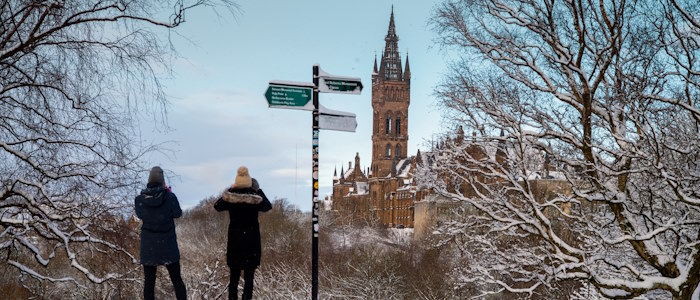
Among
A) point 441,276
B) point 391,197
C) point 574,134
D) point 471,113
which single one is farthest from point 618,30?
point 391,197

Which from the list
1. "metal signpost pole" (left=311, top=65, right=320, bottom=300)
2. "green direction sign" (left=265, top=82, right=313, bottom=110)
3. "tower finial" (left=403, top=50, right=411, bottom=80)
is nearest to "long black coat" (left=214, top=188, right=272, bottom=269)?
"metal signpost pole" (left=311, top=65, right=320, bottom=300)

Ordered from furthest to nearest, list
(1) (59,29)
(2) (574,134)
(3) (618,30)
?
(2) (574,134) < (3) (618,30) < (1) (59,29)

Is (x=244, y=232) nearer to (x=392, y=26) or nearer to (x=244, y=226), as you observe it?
(x=244, y=226)

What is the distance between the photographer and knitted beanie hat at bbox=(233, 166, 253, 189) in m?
7.48

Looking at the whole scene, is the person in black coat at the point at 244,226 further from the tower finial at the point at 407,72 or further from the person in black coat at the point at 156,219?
the tower finial at the point at 407,72

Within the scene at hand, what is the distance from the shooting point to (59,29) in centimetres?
810

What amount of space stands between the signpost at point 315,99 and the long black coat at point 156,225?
60.4 inches

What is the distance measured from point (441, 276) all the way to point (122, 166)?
4019 centimetres

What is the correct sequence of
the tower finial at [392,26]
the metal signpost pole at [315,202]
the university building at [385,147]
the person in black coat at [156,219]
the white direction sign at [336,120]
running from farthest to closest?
the tower finial at [392,26] < the university building at [385,147] < the white direction sign at [336,120] < the metal signpost pole at [315,202] < the person in black coat at [156,219]

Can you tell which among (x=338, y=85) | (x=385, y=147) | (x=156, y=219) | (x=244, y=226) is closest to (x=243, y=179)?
(x=244, y=226)

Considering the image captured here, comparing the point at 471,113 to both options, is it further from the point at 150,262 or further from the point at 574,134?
the point at 150,262

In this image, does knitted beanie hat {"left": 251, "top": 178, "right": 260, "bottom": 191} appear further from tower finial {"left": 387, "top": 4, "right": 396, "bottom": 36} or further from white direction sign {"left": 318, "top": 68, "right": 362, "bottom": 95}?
tower finial {"left": 387, "top": 4, "right": 396, "bottom": 36}

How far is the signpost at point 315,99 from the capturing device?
7742 mm

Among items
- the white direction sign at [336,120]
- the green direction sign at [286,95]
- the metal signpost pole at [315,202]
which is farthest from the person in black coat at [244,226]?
the white direction sign at [336,120]
